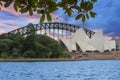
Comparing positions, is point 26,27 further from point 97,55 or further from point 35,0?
point 35,0

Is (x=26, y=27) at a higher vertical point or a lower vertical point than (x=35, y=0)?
higher

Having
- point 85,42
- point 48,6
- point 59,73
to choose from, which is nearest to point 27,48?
point 85,42

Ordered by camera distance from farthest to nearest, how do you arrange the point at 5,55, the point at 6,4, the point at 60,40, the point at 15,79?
the point at 60,40 → the point at 5,55 → the point at 15,79 → the point at 6,4

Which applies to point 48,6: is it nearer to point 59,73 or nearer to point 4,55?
point 59,73

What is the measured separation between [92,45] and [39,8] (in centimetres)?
13272

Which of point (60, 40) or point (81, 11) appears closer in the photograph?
point (81, 11)

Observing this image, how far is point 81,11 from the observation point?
400 centimetres

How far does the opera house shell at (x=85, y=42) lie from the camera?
129m

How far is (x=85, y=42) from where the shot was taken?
13125 centimetres

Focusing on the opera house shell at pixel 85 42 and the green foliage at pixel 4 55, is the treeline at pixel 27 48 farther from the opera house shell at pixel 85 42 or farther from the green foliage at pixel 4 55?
the opera house shell at pixel 85 42

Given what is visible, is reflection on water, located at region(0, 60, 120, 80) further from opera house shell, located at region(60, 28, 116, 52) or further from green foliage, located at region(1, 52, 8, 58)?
opera house shell, located at region(60, 28, 116, 52)

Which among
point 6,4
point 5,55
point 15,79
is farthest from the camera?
point 5,55

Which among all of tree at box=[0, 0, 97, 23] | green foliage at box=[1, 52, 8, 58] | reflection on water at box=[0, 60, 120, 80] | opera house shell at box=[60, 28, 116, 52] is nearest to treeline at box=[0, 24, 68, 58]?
green foliage at box=[1, 52, 8, 58]

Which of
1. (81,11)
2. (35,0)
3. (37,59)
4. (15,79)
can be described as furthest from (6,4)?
(37,59)
